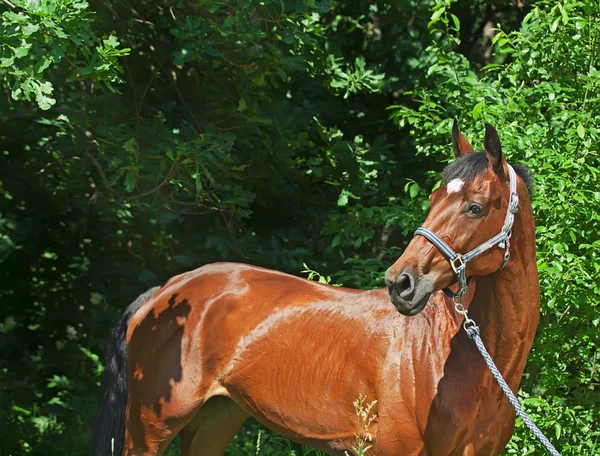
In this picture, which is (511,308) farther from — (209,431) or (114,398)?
(114,398)

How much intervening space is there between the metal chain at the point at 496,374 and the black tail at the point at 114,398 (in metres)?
2.08

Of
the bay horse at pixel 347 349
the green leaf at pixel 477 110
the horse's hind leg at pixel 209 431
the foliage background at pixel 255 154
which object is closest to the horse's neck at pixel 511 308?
the bay horse at pixel 347 349

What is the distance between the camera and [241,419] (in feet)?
16.3

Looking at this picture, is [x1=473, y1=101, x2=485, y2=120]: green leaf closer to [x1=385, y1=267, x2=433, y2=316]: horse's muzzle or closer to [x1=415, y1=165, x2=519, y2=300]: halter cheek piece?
[x1=415, y1=165, x2=519, y2=300]: halter cheek piece

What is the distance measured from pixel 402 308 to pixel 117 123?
3.80 meters

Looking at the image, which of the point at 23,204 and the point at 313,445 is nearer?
the point at 313,445

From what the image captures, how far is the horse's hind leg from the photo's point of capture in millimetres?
4863

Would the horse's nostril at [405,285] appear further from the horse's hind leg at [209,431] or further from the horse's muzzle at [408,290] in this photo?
the horse's hind leg at [209,431]

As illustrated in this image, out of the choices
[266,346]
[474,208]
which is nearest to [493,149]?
[474,208]

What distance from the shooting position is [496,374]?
350cm

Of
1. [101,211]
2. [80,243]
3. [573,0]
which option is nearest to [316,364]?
[573,0]

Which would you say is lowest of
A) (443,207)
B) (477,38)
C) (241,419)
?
(241,419)

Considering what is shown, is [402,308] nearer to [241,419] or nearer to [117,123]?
[241,419]

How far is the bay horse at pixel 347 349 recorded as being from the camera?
3479mm
